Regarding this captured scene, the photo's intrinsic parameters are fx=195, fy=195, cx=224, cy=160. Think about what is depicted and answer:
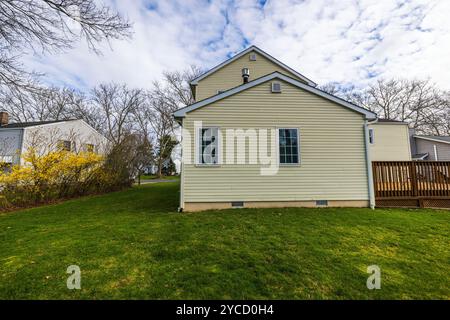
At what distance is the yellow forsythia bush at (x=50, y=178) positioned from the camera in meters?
8.40

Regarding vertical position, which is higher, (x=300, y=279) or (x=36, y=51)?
(x=36, y=51)

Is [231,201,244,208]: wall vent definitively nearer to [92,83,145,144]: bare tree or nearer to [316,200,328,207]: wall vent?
[316,200,328,207]: wall vent

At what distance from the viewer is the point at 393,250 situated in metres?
3.82

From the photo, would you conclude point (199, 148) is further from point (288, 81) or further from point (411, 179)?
point (411, 179)

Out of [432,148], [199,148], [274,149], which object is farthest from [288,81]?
[432,148]

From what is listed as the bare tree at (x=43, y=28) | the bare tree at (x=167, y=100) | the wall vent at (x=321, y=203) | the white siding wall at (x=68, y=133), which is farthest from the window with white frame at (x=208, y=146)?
the bare tree at (x=167, y=100)

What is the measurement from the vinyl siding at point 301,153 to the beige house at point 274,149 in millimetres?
35

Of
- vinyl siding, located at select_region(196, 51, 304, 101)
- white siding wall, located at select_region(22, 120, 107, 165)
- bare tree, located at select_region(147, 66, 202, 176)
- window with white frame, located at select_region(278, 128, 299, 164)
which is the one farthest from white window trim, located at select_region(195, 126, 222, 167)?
bare tree, located at select_region(147, 66, 202, 176)

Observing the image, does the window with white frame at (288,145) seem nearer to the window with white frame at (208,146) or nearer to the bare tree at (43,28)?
the window with white frame at (208,146)

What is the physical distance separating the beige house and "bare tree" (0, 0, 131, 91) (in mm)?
3462

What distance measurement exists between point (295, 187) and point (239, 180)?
2077 mm
